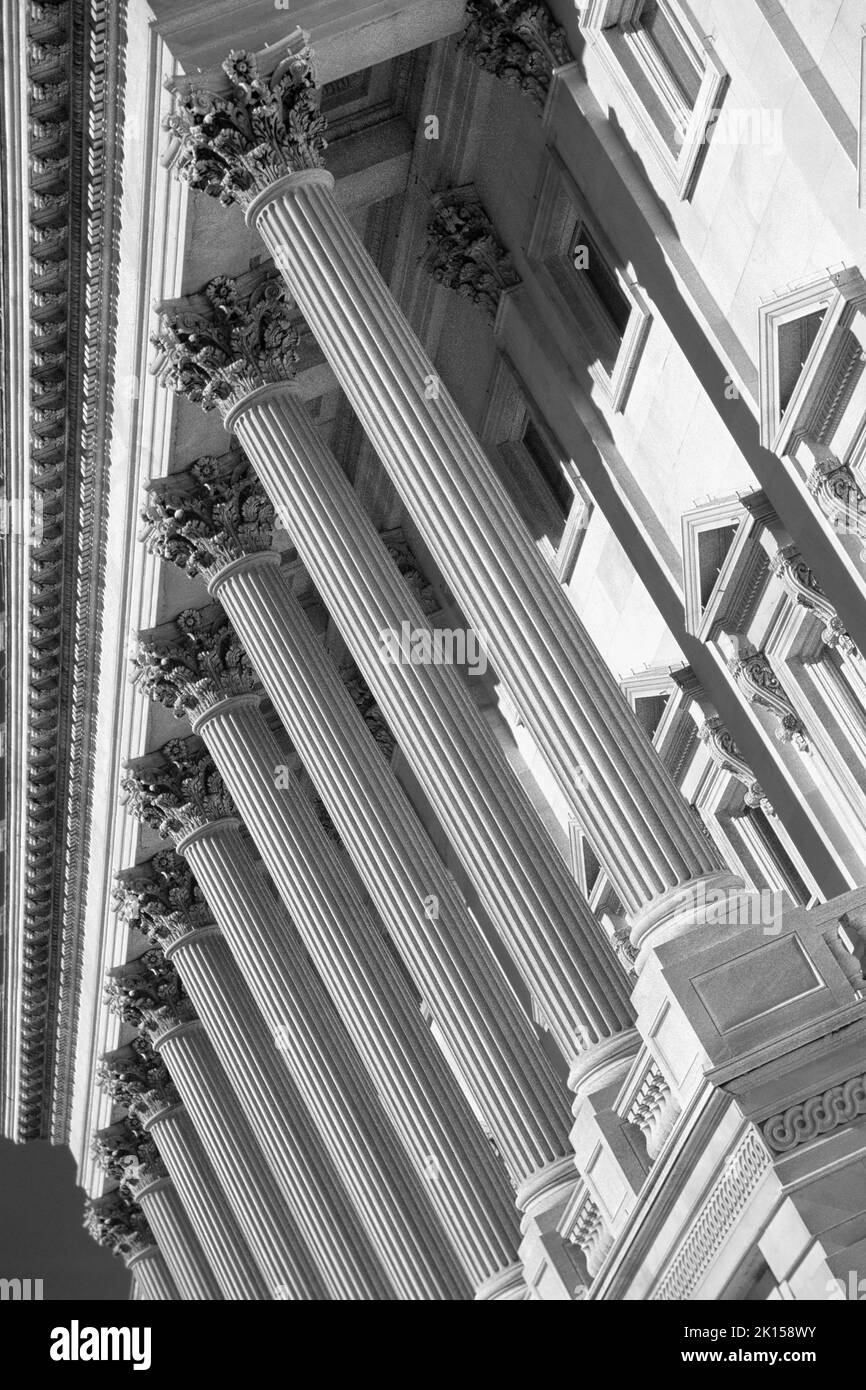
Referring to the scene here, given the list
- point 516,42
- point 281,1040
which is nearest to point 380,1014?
point 281,1040

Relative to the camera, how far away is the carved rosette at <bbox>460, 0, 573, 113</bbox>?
751 inches

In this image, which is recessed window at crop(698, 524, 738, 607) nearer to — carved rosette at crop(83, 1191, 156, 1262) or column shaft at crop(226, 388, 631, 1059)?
column shaft at crop(226, 388, 631, 1059)

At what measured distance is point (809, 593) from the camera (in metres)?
18.1

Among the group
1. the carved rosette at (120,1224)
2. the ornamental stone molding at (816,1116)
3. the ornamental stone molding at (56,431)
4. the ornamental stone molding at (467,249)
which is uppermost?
the ornamental stone molding at (56,431)

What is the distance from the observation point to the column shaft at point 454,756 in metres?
14.9

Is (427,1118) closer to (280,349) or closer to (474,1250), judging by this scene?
(474,1250)

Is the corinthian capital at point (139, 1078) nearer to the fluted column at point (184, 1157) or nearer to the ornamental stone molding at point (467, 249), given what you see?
the fluted column at point (184, 1157)

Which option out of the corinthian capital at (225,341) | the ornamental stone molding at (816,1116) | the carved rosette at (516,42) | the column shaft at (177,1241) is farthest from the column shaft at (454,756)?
the column shaft at (177,1241)

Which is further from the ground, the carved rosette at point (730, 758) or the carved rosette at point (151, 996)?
the carved rosette at point (151, 996)

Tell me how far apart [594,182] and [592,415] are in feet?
9.85

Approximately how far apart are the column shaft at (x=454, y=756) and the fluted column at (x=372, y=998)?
3.77 m

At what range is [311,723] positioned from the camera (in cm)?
1931

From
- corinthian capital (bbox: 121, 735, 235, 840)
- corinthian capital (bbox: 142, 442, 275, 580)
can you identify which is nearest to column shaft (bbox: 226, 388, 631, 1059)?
corinthian capital (bbox: 142, 442, 275, 580)

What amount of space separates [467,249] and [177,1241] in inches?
768
